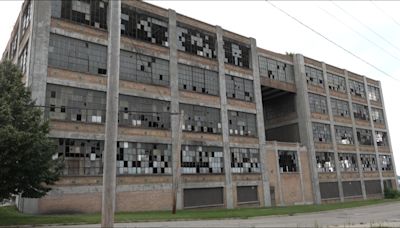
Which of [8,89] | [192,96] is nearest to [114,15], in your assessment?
[8,89]

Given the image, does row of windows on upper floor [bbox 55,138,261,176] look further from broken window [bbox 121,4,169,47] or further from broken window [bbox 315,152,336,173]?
broken window [bbox 315,152,336,173]

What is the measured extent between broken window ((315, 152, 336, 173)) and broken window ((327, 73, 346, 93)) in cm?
980

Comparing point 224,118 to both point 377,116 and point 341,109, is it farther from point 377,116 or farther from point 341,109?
point 377,116

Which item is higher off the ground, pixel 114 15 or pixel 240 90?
pixel 240 90

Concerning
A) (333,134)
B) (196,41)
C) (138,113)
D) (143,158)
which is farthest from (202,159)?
(333,134)

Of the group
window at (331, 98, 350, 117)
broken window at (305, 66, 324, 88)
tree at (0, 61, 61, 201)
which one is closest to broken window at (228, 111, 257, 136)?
broken window at (305, 66, 324, 88)

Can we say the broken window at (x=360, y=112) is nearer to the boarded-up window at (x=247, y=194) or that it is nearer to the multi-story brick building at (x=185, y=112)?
the multi-story brick building at (x=185, y=112)

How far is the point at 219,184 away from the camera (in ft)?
112

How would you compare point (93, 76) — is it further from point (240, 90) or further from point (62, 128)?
point (240, 90)

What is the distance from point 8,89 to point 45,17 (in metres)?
9.47

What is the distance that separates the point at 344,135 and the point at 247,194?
20.9m

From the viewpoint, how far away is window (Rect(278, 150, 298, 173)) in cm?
4116

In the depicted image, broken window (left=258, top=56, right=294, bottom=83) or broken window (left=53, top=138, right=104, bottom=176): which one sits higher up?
broken window (left=258, top=56, right=294, bottom=83)

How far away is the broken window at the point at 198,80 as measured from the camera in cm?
3419
